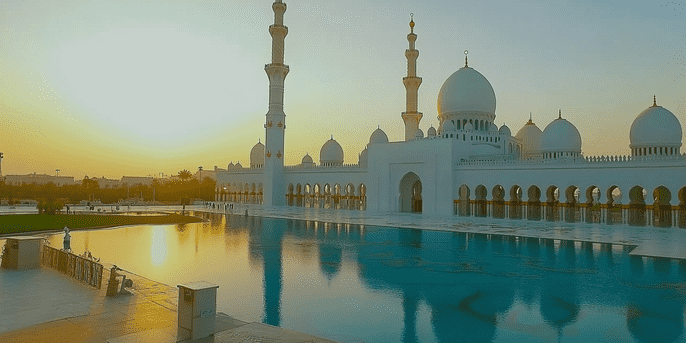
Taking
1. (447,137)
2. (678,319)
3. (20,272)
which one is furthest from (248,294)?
(447,137)

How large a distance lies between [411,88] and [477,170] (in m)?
10.6

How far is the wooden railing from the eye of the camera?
21.7 ft

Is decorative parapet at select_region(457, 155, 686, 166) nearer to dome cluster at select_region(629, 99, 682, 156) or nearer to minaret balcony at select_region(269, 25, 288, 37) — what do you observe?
dome cluster at select_region(629, 99, 682, 156)

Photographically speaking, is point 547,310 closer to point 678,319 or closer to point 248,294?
point 678,319

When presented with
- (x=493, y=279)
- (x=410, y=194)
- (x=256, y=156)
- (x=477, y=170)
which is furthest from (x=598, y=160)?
(x=256, y=156)

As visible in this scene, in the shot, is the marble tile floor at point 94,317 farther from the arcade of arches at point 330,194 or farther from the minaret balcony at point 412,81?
the minaret balcony at point 412,81

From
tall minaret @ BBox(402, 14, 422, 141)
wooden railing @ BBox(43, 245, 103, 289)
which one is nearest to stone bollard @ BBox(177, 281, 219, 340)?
wooden railing @ BBox(43, 245, 103, 289)

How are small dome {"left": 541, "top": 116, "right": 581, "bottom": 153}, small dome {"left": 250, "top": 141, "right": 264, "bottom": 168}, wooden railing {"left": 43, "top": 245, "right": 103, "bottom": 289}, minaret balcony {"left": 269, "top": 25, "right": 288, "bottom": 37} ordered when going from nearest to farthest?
wooden railing {"left": 43, "top": 245, "right": 103, "bottom": 289}
small dome {"left": 541, "top": 116, "right": 581, "bottom": 153}
minaret balcony {"left": 269, "top": 25, "right": 288, "bottom": 37}
small dome {"left": 250, "top": 141, "right": 264, "bottom": 168}

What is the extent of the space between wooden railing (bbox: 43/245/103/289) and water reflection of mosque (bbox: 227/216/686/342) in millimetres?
2458

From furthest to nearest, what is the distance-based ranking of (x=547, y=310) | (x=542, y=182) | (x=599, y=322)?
(x=542, y=182) < (x=547, y=310) < (x=599, y=322)

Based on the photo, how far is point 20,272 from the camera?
7.46 meters

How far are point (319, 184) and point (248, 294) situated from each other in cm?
2769

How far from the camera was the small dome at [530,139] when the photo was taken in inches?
1232

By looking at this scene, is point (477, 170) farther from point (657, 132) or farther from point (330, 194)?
point (330, 194)
